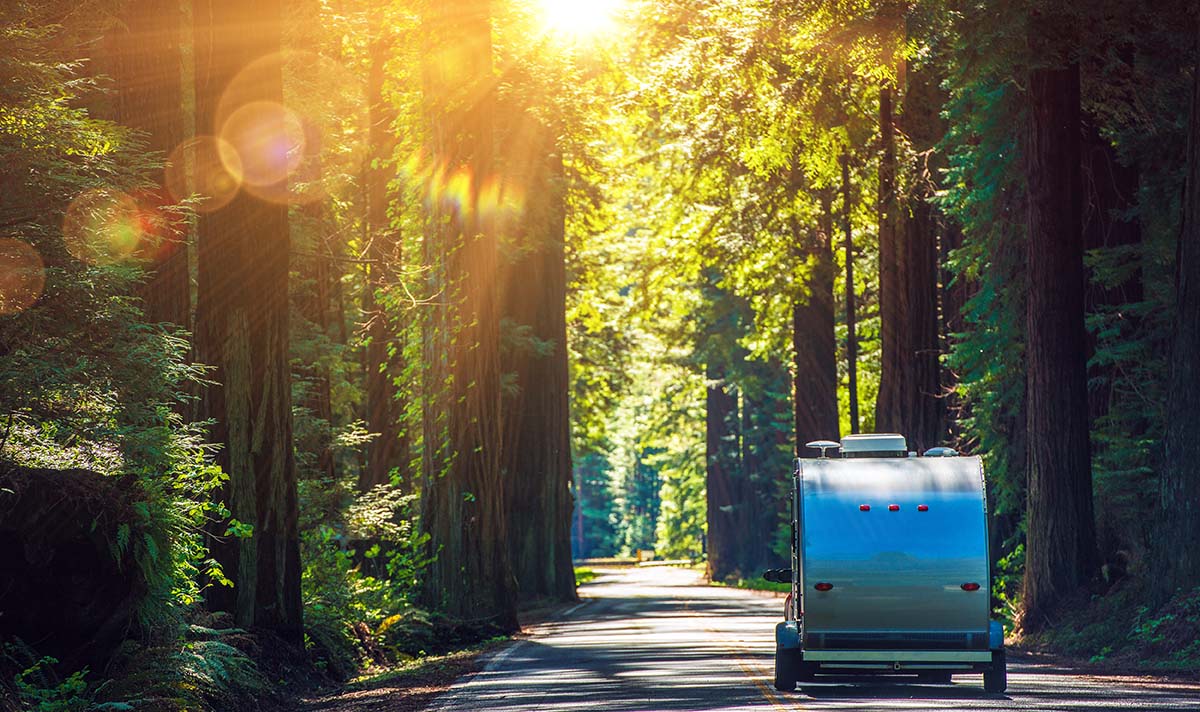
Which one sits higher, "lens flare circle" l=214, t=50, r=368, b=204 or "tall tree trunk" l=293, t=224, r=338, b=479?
"lens flare circle" l=214, t=50, r=368, b=204

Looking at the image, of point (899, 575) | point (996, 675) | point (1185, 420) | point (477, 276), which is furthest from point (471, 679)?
point (477, 276)

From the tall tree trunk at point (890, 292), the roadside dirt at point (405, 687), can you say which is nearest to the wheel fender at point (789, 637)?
the roadside dirt at point (405, 687)

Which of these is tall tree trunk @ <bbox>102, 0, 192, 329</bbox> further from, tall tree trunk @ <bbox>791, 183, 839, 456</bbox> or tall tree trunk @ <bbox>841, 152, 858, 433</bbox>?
tall tree trunk @ <bbox>791, 183, 839, 456</bbox>

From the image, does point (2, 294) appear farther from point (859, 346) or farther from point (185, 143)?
point (859, 346)

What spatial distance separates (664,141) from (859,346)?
16.3 metres

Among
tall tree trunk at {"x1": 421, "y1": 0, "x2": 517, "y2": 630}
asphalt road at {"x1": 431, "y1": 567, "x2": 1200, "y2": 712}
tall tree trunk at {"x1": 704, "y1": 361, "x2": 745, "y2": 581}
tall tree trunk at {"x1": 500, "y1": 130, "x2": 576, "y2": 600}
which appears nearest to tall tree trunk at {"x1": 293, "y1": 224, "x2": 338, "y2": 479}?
tall tree trunk at {"x1": 421, "y1": 0, "x2": 517, "y2": 630}

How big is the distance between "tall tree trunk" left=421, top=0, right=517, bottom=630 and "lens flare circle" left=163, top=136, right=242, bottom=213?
9479 mm

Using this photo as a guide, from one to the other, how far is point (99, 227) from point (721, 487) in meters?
65.9

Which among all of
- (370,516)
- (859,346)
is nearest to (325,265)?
(370,516)

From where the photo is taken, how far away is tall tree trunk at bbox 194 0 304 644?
1911 cm

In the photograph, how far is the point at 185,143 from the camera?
70.3ft

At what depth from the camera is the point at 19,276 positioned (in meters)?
14.0

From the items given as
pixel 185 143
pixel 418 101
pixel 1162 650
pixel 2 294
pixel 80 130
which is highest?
pixel 418 101

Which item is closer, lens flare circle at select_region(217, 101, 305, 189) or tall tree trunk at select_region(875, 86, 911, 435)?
lens flare circle at select_region(217, 101, 305, 189)
